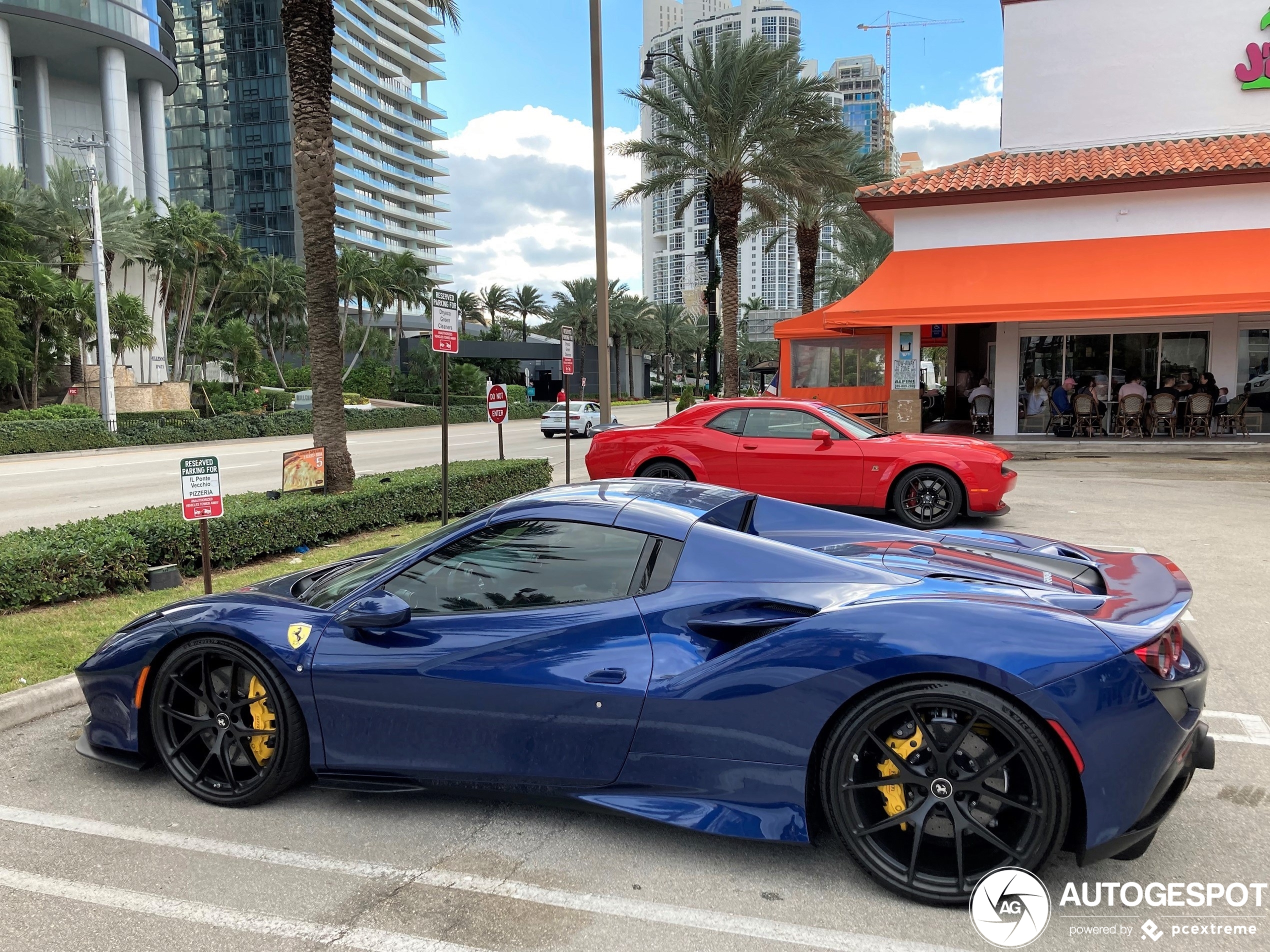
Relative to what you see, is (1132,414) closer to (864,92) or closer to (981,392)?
(981,392)

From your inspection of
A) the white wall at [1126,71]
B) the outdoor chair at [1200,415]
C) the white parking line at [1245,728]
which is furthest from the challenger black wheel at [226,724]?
the white wall at [1126,71]

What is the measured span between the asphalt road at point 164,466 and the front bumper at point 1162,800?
1189 centimetres

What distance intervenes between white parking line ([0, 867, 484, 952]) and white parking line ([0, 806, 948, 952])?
0.90ft

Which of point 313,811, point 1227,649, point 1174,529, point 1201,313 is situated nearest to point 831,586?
point 313,811

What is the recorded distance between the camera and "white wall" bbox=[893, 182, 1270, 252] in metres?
17.8

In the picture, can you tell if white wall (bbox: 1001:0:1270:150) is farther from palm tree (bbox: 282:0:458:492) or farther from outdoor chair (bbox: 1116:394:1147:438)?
palm tree (bbox: 282:0:458:492)

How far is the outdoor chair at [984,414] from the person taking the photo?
67.4 ft

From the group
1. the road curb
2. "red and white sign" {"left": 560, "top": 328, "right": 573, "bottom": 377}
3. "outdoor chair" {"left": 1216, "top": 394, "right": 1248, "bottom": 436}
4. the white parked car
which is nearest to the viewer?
the road curb

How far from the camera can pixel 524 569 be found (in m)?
3.34

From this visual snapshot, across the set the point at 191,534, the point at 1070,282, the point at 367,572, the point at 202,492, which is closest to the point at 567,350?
the point at 191,534

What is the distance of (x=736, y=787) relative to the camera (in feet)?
9.45

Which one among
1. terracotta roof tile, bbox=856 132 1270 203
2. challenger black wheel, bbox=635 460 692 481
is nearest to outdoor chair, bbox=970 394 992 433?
terracotta roof tile, bbox=856 132 1270 203

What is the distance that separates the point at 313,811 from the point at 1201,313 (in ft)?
60.1

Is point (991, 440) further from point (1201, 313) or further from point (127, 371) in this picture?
point (127, 371)
